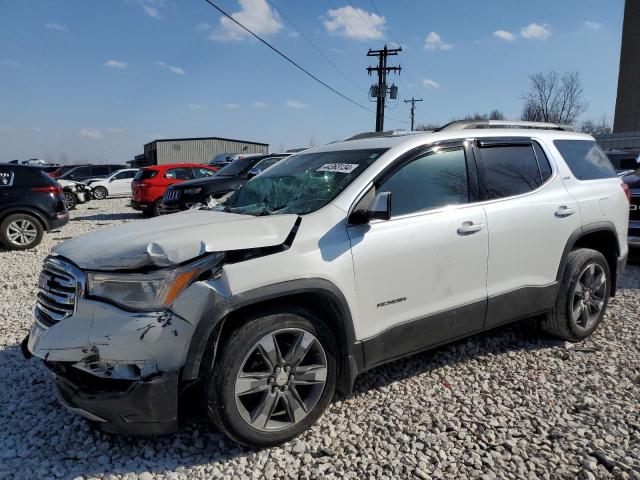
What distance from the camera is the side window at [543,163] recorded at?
151 inches

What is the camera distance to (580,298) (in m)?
4.06

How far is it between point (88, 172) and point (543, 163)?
86.4ft

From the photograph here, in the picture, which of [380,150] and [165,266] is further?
[380,150]

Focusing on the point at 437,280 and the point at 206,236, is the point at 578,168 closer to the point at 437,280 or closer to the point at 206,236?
the point at 437,280

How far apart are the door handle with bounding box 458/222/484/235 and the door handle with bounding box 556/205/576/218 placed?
0.91 metres

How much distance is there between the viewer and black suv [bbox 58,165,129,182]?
2448cm

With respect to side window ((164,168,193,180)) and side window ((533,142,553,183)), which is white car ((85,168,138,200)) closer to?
side window ((164,168,193,180))

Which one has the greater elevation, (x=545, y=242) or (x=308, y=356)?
(x=545, y=242)

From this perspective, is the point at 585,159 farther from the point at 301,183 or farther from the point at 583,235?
the point at 301,183

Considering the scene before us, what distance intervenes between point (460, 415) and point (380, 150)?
1.85 meters

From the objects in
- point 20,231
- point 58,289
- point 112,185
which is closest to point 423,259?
point 58,289

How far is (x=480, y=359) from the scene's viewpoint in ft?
12.5

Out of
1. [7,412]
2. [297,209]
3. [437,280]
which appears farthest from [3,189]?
[437,280]

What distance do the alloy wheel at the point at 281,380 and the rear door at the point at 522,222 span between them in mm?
1460
